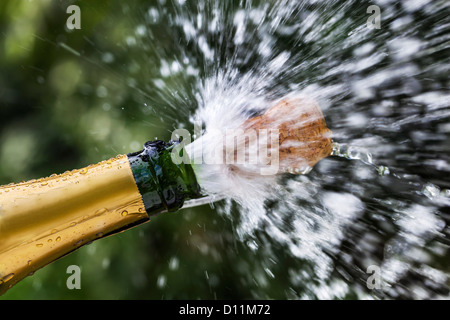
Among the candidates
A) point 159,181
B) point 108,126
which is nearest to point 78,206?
point 159,181

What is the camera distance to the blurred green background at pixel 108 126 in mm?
739

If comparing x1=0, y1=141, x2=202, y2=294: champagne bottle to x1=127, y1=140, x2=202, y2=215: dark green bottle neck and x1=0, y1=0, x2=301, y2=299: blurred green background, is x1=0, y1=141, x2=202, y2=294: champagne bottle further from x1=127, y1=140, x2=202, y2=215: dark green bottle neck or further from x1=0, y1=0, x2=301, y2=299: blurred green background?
x1=0, y1=0, x2=301, y2=299: blurred green background

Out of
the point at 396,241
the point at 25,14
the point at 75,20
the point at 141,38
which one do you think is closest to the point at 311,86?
the point at 396,241

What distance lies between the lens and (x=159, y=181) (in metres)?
0.40

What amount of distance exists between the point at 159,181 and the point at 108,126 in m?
0.43

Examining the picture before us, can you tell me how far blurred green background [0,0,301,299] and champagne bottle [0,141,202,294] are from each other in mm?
362

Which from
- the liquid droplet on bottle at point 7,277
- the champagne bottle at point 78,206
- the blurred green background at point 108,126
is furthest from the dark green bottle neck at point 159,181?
the blurred green background at point 108,126

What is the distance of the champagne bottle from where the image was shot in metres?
0.39

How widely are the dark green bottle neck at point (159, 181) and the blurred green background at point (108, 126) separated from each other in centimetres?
36

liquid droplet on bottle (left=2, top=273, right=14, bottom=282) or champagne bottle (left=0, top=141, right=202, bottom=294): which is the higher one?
champagne bottle (left=0, top=141, right=202, bottom=294)

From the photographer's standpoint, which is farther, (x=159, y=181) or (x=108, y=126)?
(x=108, y=126)

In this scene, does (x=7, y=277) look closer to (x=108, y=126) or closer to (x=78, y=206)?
→ (x=78, y=206)

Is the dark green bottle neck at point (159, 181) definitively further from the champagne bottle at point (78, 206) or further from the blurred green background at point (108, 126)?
the blurred green background at point (108, 126)

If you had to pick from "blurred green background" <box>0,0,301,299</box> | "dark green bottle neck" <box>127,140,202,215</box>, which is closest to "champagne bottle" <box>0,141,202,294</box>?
"dark green bottle neck" <box>127,140,202,215</box>
